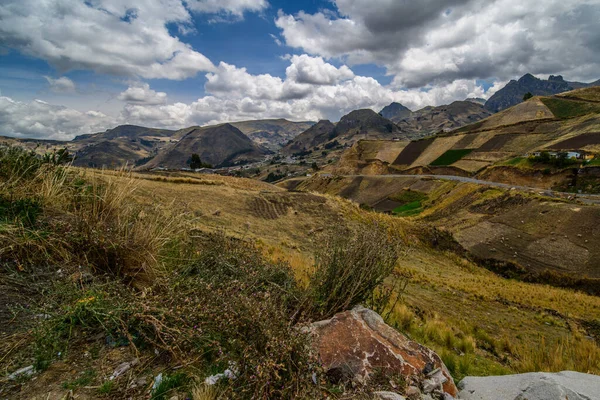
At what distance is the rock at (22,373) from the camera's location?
2088mm

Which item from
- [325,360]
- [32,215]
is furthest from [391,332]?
[32,215]

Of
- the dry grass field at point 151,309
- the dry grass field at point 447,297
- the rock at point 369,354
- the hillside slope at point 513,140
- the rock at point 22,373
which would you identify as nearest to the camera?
the rock at point 22,373

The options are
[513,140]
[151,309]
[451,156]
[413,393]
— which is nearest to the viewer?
[413,393]

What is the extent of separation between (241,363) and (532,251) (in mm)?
26925

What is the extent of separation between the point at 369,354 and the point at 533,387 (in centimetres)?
152

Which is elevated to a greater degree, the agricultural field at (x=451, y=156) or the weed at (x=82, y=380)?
the agricultural field at (x=451, y=156)

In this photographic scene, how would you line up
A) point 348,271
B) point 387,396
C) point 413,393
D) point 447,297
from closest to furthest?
point 387,396 → point 413,393 → point 348,271 → point 447,297

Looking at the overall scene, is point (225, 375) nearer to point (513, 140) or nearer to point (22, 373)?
point (22, 373)

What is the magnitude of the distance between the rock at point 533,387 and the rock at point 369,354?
12.9 inches

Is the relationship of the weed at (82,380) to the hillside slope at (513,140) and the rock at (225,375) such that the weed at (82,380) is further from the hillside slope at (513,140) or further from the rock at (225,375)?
the hillside slope at (513,140)

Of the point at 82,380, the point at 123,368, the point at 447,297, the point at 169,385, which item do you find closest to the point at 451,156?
the point at 447,297

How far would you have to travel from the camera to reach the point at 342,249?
424 centimetres

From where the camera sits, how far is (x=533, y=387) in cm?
256

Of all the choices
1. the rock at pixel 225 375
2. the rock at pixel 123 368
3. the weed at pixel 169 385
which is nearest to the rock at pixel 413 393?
the rock at pixel 225 375
